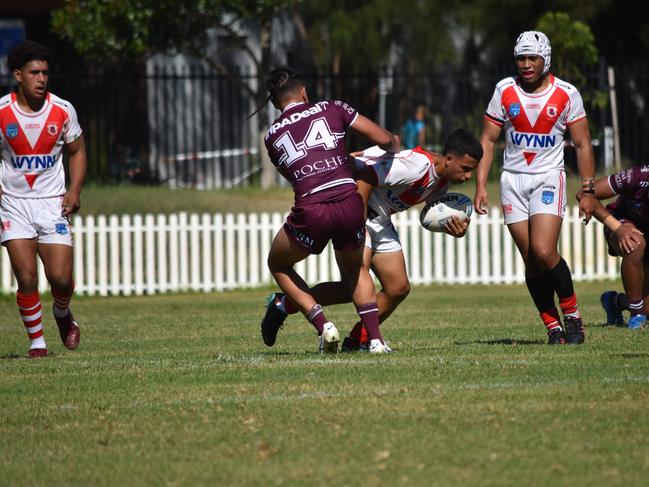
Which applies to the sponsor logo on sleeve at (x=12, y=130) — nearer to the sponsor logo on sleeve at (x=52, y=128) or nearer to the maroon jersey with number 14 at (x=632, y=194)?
the sponsor logo on sleeve at (x=52, y=128)

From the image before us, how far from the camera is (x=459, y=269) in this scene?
20.7 metres

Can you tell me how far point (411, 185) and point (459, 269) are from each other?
11417 mm

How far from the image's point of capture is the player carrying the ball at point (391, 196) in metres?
9.27

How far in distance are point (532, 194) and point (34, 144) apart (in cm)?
370

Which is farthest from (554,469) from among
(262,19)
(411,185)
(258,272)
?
(262,19)

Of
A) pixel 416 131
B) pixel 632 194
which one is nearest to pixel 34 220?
pixel 632 194

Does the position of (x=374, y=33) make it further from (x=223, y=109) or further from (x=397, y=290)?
(x=397, y=290)

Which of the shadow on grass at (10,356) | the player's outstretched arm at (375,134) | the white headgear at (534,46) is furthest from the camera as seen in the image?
the shadow on grass at (10,356)

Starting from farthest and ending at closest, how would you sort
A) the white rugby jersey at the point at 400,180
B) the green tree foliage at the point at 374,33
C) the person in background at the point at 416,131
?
the green tree foliage at the point at 374,33, the person in background at the point at 416,131, the white rugby jersey at the point at 400,180

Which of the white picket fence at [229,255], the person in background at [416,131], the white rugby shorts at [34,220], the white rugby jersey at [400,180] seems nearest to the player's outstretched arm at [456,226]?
the white rugby jersey at [400,180]

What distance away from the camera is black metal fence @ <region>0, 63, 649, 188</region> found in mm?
26250

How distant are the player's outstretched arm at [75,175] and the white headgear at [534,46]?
3356 mm

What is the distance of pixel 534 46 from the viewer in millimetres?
9609

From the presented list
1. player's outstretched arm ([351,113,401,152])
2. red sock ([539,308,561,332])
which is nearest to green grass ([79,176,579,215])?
red sock ([539,308,561,332])
